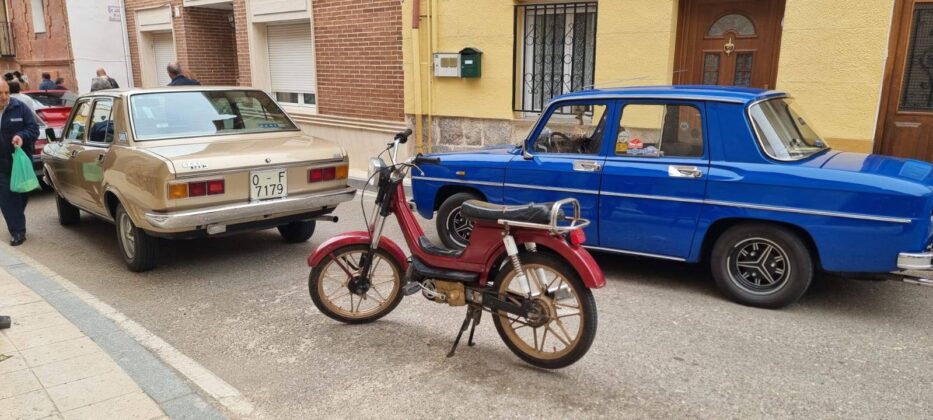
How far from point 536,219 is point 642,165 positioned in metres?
1.97

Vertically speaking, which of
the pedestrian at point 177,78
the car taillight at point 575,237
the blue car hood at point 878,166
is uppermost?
the pedestrian at point 177,78

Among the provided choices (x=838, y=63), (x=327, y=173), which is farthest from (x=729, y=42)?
(x=327, y=173)

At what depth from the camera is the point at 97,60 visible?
59.5 ft

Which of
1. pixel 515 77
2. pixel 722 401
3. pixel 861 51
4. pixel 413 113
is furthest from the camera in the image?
pixel 413 113

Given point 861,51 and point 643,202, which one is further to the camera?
point 861,51

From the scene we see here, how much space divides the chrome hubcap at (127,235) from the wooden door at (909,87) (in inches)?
292

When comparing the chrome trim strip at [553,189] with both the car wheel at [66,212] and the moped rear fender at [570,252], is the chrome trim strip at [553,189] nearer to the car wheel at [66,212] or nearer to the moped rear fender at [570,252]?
the moped rear fender at [570,252]

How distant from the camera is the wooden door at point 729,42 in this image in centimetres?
780

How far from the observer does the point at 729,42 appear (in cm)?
807

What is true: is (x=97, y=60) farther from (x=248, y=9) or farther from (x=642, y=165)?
(x=642, y=165)

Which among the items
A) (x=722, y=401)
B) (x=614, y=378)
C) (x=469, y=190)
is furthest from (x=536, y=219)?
(x=469, y=190)

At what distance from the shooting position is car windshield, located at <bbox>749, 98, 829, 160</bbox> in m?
4.94

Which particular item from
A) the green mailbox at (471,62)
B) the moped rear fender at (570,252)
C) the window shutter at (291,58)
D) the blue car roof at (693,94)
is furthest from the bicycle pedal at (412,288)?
the window shutter at (291,58)

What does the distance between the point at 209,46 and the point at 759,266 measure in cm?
1395
